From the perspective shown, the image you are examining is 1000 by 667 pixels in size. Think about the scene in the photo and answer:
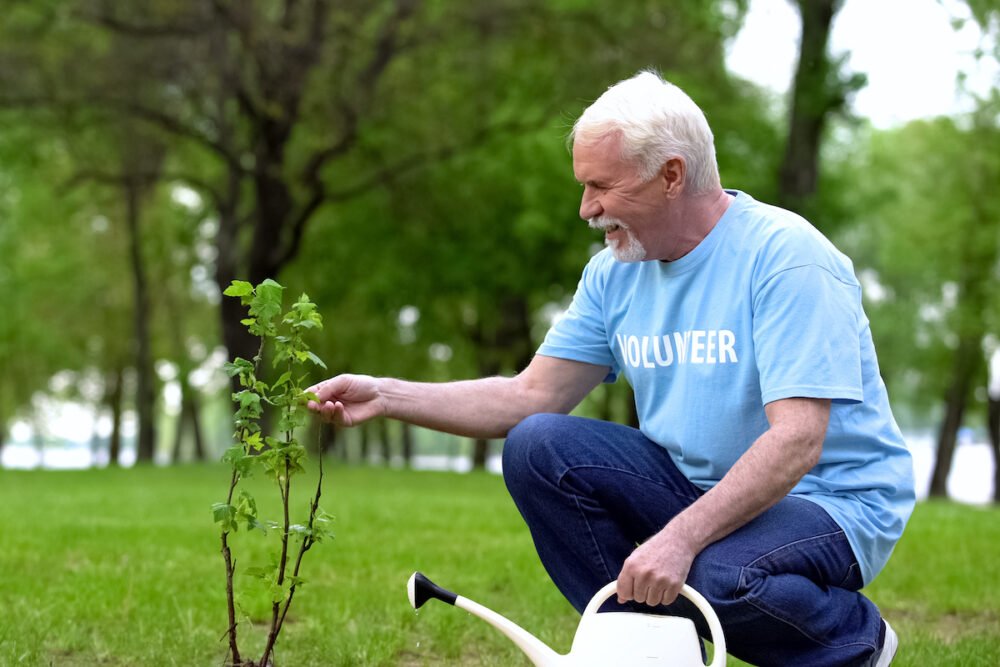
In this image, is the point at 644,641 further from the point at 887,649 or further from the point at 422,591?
the point at 887,649

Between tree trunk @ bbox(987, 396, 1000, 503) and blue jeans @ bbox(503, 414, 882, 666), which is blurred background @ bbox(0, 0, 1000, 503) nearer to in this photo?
tree trunk @ bbox(987, 396, 1000, 503)

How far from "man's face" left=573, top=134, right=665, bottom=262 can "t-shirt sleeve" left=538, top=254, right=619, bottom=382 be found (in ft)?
1.24

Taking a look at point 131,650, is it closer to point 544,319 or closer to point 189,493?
point 189,493

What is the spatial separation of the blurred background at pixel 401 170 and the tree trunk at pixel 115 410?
278cm

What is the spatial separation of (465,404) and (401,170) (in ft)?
56.7

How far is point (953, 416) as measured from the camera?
87.9 feet

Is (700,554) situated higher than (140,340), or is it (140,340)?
(140,340)

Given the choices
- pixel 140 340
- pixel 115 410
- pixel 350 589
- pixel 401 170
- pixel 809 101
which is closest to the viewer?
pixel 350 589

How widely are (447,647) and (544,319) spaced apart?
27746 millimetres

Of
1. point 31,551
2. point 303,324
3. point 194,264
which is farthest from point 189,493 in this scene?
point 194,264

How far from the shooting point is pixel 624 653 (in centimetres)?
261

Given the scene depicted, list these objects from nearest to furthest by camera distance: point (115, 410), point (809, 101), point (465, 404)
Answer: point (465, 404)
point (809, 101)
point (115, 410)

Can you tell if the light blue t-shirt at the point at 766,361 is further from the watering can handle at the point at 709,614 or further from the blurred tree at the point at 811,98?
→ the blurred tree at the point at 811,98

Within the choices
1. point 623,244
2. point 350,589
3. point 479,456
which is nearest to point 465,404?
point 623,244
